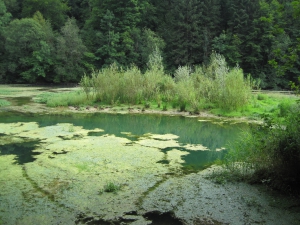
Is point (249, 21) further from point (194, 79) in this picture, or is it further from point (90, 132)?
point (90, 132)

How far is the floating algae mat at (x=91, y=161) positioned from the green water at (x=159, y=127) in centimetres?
2

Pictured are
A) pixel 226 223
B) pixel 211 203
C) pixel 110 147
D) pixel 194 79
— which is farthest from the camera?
pixel 194 79

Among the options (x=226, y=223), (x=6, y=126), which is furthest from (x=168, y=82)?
(x=226, y=223)

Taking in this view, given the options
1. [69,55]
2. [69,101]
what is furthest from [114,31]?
[69,101]

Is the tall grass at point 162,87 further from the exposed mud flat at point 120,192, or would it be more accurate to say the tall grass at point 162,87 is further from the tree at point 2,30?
the tree at point 2,30

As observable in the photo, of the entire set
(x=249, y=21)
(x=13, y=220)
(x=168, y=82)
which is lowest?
(x=13, y=220)

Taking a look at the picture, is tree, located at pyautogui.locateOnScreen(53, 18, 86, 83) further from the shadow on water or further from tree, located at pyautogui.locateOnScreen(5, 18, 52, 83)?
the shadow on water

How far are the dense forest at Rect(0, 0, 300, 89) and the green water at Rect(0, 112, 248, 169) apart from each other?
A: 1596 cm

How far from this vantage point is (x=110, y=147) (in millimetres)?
6926

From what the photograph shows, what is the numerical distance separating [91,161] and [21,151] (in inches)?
69.6

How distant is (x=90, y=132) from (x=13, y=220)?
5.17 m

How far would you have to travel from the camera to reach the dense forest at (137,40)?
2791 cm

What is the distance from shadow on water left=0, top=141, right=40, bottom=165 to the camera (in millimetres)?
5957

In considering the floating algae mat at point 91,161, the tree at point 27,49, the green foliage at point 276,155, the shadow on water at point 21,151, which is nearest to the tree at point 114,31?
the tree at point 27,49
